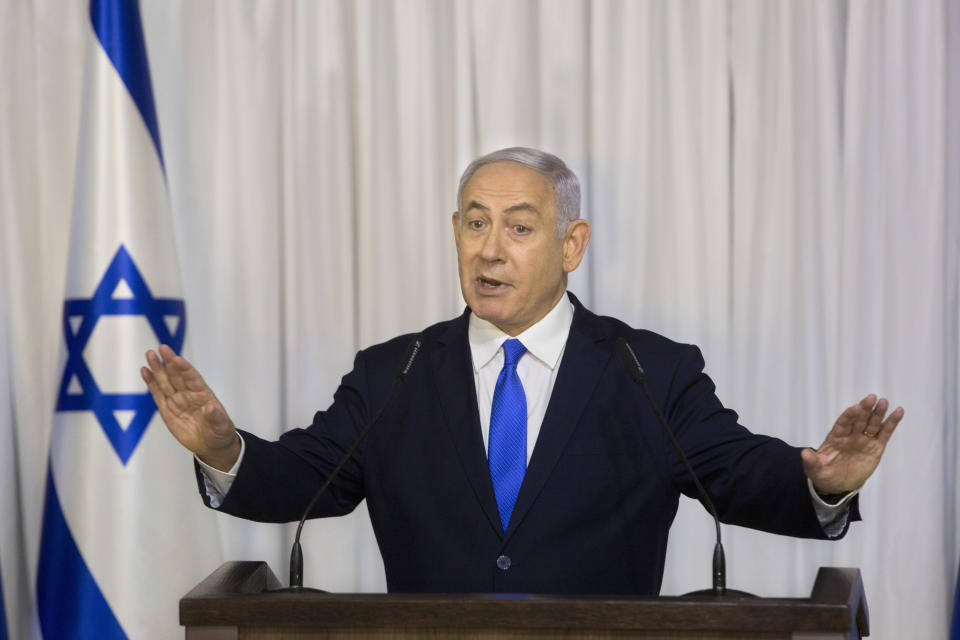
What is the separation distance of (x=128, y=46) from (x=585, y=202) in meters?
1.56

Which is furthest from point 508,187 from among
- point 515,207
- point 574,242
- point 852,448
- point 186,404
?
point 852,448

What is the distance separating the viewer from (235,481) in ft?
7.77

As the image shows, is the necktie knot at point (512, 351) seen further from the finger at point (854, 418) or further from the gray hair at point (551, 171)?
the finger at point (854, 418)

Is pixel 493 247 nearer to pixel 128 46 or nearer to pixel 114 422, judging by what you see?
pixel 114 422

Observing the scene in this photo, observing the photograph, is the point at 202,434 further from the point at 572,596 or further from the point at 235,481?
the point at 572,596

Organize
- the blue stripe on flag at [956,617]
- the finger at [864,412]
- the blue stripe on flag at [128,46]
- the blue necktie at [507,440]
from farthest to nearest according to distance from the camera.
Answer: the blue stripe on flag at [128,46] < the blue stripe on flag at [956,617] < the blue necktie at [507,440] < the finger at [864,412]

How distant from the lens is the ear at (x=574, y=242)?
287 centimetres

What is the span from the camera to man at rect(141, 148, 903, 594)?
2404 millimetres

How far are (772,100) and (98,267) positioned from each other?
2.23 m

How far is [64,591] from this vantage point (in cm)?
332

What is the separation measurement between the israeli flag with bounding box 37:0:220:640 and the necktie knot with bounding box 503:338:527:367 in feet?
4.06

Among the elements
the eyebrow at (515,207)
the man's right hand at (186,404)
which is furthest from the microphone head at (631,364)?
the man's right hand at (186,404)

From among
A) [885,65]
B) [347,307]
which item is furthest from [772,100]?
[347,307]

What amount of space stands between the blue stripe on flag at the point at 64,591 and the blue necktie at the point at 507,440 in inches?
56.1
